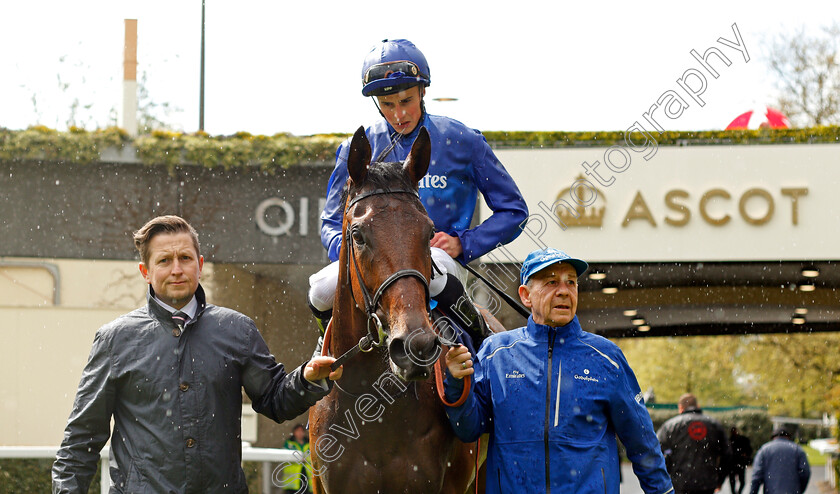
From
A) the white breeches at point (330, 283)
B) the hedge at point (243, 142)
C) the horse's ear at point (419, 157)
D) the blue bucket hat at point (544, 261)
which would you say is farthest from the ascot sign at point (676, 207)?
the blue bucket hat at point (544, 261)

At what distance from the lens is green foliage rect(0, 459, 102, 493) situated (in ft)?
33.1

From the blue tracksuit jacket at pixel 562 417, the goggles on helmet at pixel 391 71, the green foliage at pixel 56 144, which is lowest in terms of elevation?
the blue tracksuit jacket at pixel 562 417

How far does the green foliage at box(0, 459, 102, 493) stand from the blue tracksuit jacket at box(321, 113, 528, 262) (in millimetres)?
7420

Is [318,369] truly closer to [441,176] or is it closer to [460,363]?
[460,363]

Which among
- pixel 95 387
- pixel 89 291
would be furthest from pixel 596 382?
pixel 89 291

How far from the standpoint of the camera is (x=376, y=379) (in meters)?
3.48

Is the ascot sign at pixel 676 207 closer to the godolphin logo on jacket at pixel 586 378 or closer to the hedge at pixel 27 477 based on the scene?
the hedge at pixel 27 477

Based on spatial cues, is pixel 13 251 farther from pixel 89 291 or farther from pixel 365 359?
pixel 365 359

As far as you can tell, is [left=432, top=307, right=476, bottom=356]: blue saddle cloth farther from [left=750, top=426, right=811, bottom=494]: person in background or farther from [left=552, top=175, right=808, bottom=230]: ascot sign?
[left=750, top=426, right=811, bottom=494]: person in background

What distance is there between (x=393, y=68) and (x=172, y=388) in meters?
1.65

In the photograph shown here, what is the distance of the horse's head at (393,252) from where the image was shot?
2891 mm

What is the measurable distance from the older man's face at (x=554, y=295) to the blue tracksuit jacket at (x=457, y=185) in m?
0.72

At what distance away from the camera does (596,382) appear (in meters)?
3.15

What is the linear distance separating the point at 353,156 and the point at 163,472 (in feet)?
4.31
